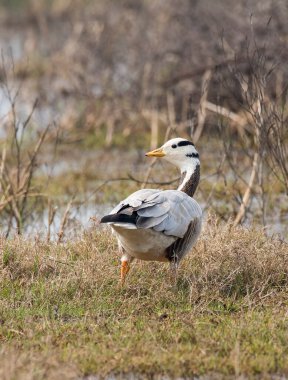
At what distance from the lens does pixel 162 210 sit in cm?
619

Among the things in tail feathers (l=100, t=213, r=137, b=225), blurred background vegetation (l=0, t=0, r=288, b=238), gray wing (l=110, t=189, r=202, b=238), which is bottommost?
blurred background vegetation (l=0, t=0, r=288, b=238)

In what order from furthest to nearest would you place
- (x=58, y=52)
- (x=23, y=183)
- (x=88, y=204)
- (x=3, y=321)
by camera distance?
1. (x=58, y=52)
2. (x=88, y=204)
3. (x=23, y=183)
4. (x=3, y=321)

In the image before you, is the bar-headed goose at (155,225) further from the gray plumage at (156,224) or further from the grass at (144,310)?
the grass at (144,310)

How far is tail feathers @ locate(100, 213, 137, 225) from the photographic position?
19.0ft

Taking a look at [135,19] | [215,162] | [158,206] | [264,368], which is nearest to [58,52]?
[135,19]

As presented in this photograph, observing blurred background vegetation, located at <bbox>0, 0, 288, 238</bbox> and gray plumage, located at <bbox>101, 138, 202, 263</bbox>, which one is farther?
blurred background vegetation, located at <bbox>0, 0, 288, 238</bbox>

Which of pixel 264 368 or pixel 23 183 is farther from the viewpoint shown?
pixel 23 183

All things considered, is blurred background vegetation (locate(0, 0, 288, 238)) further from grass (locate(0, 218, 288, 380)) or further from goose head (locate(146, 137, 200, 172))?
grass (locate(0, 218, 288, 380))

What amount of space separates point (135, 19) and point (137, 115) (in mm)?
1954

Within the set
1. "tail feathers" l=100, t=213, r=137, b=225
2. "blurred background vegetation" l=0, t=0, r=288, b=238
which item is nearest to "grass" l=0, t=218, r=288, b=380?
"tail feathers" l=100, t=213, r=137, b=225

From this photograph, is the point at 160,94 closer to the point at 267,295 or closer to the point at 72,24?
the point at 72,24

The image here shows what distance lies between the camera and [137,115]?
14.1m

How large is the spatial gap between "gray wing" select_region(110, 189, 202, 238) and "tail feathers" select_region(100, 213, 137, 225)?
0.09 feet

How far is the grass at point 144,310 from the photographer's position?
4902 mm
